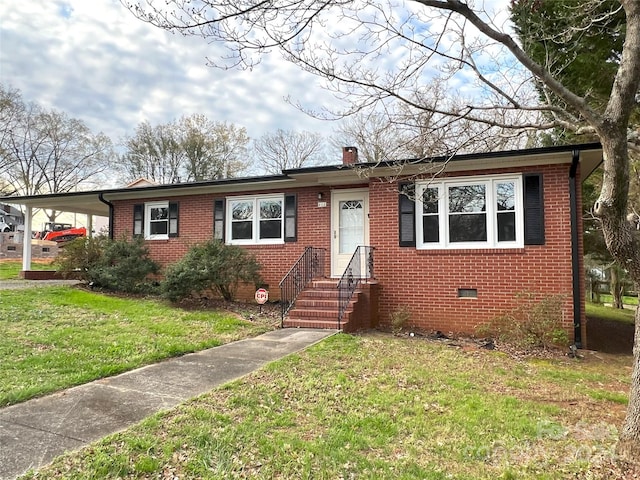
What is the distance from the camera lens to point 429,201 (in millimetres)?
8781

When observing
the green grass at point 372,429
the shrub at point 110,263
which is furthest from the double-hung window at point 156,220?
the green grass at point 372,429

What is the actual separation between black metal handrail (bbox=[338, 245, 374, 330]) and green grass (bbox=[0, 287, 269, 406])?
5.28 ft

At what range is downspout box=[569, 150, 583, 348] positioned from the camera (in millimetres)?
7582

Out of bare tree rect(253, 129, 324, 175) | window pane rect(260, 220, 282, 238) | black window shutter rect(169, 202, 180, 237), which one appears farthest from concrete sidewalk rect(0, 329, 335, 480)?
bare tree rect(253, 129, 324, 175)

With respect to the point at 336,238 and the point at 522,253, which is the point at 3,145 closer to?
the point at 336,238

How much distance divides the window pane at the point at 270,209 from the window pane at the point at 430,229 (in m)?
4.00

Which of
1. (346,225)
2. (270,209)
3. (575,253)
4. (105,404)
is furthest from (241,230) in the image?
(575,253)

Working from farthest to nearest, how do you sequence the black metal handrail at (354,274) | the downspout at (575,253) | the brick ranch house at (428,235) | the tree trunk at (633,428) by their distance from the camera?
the black metal handrail at (354,274)
the brick ranch house at (428,235)
the downspout at (575,253)
the tree trunk at (633,428)

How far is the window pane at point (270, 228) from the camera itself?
36.3 ft

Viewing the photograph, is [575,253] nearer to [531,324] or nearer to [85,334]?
[531,324]

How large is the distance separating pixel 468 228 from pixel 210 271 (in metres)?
5.80

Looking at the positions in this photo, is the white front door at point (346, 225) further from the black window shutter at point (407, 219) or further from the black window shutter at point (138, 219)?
the black window shutter at point (138, 219)

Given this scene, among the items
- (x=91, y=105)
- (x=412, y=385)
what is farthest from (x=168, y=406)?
(x=91, y=105)

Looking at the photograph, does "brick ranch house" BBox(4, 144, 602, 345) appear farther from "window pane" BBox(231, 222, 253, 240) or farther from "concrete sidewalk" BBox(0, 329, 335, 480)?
"concrete sidewalk" BBox(0, 329, 335, 480)
